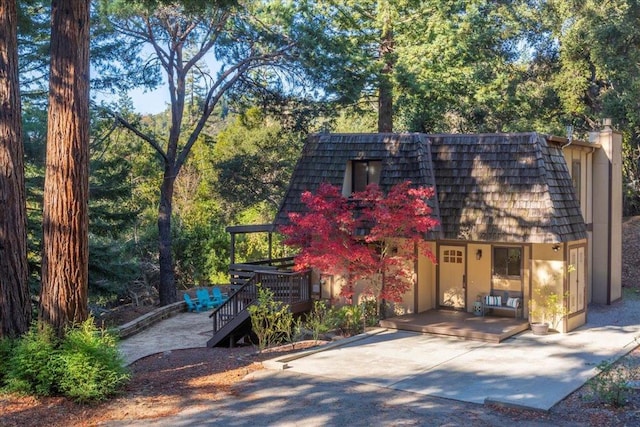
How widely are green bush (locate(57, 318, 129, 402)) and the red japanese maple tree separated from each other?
5197 mm

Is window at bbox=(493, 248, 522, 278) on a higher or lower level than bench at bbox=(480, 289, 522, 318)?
higher

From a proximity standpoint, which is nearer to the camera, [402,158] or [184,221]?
[402,158]

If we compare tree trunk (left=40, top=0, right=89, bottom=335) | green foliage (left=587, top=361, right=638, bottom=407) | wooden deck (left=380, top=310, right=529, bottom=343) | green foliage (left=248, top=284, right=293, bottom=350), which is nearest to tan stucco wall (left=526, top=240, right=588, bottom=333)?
wooden deck (left=380, top=310, right=529, bottom=343)

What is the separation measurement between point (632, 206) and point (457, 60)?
13.3 metres

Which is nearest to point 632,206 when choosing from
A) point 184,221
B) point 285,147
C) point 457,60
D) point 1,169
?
point 457,60

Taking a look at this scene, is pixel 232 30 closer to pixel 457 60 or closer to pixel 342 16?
pixel 342 16

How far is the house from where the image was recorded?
13.4 m

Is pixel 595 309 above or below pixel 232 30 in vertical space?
below

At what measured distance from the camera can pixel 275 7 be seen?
20.1 meters

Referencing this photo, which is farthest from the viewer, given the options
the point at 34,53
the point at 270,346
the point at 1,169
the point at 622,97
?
the point at 622,97

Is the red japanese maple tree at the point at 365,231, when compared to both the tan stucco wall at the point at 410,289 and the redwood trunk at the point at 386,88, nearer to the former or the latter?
the tan stucco wall at the point at 410,289

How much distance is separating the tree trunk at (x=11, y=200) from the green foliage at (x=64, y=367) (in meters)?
0.68

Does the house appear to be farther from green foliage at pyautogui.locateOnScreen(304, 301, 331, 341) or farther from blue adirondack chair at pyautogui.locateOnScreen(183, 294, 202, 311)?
blue adirondack chair at pyautogui.locateOnScreen(183, 294, 202, 311)

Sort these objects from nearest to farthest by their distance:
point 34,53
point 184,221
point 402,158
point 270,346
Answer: point 270,346 < point 402,158 < point 34,53 < point 184,221
